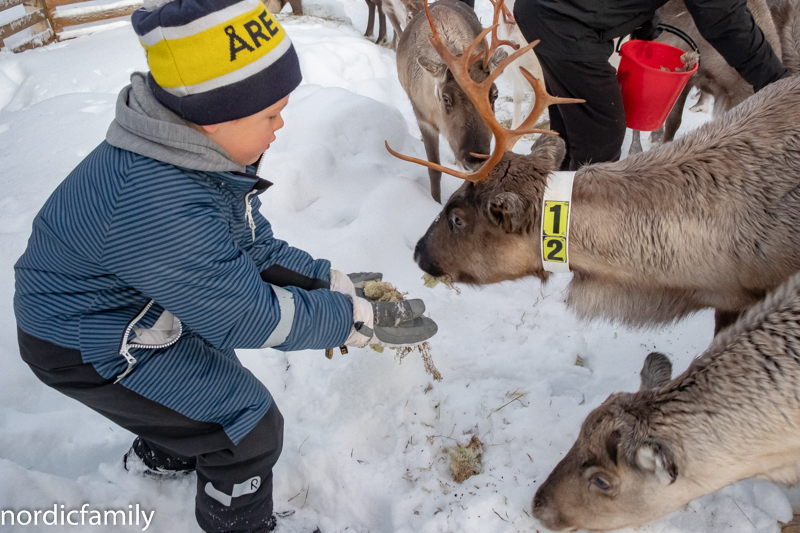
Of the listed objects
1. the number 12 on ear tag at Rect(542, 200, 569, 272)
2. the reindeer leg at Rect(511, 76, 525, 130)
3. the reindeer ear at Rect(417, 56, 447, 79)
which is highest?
the number 12 on ear tag at Rect(542, 200, 569, 272)

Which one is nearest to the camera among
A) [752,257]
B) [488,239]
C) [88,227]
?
[88,227]

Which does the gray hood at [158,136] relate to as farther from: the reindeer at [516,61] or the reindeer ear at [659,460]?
the reindeer at [516,61]

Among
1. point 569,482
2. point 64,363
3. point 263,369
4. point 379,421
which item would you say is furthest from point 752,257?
point 64,363

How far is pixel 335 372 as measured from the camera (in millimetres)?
Result: 2803

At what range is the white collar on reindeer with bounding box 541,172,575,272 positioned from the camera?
2139 millimetres

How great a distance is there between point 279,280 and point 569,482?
1377 mm

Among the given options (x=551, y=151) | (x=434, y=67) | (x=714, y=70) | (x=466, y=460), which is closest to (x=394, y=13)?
(x=434, y=67)

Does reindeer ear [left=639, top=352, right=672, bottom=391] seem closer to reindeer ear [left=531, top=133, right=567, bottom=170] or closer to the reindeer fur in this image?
the reindeer fur

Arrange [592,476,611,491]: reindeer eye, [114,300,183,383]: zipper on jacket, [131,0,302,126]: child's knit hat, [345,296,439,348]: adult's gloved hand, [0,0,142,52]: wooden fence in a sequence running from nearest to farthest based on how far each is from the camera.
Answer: [131,0,302,126]: child's knit hat < [114,300,183,383]: zipper on jacket < [592,476,611,491]: reindeer eye < [345,296,439,348]: adult's gloved hand < [0,0,142,52]: wooden fence

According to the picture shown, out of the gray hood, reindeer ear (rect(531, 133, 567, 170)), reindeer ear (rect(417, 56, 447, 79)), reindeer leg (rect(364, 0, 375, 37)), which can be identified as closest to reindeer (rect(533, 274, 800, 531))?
reindeer ear (rect(531, 133, 567, 170))

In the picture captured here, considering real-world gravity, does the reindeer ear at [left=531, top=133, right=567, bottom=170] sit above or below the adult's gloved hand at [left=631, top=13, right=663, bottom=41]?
below

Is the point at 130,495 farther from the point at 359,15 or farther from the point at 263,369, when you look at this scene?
the point at 359,15

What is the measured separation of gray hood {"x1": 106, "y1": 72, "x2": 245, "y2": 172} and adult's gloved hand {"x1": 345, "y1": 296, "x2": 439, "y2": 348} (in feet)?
2.31

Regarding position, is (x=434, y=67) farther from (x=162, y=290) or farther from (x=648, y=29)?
(x=162, y=290)
